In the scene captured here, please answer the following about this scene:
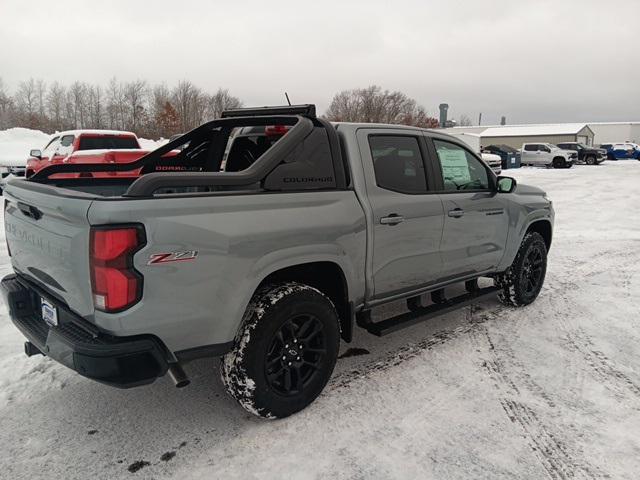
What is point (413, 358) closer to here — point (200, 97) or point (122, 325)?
point (122, 325)

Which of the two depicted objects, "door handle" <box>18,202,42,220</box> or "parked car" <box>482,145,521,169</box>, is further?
"parked car" <box>482,145,521,169</box>

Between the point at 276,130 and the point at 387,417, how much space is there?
227 cm

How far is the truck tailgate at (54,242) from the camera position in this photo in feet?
7.99

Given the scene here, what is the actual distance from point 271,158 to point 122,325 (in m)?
1.26

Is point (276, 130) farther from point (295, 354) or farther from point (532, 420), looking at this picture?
point (532, 420)

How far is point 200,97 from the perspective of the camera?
75062 mm

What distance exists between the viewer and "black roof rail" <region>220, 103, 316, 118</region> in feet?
11.6

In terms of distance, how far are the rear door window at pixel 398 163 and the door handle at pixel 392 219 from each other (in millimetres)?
210

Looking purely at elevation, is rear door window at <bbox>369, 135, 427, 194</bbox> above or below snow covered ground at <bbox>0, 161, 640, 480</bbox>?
above

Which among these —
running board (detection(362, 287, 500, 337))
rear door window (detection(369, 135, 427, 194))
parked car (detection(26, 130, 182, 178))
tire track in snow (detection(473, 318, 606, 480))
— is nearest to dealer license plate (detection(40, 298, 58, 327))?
running board (detection(362, 287, 500, 337))

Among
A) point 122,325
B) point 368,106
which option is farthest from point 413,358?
point 368,106

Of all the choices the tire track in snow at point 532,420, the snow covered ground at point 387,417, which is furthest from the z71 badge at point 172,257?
the tire track in snow at point 532,420

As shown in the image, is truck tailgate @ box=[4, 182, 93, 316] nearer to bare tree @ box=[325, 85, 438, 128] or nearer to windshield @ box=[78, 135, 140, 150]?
windshield @ box=[78, 135, 140, 150]

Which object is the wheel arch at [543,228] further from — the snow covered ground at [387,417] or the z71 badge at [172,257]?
the z71 badge at [172,257]
